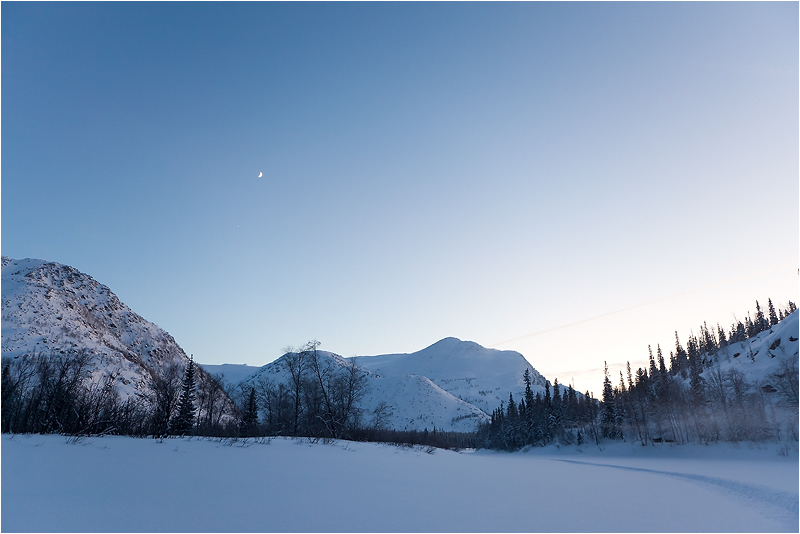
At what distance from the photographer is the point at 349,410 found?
5309 cm

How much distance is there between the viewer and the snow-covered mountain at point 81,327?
85.7 metres

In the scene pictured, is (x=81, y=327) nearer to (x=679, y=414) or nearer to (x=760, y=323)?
(x=679, y=414)

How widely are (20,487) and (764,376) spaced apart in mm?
82852

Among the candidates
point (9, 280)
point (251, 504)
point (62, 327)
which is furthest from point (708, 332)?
point (9, 280)

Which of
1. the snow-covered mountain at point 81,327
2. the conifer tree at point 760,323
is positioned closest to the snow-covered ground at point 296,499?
the snow-covered mountain at point 81,327

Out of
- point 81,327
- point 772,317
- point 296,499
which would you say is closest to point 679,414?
point 296,499

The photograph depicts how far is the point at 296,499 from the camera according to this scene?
28.8ft

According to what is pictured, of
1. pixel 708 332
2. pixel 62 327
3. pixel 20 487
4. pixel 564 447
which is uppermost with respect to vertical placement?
pixel 708 332

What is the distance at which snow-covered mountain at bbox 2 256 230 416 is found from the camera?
281 ft

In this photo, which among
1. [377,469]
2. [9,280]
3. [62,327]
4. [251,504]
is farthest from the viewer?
[9,280]

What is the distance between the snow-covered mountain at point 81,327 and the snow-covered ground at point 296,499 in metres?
70.5

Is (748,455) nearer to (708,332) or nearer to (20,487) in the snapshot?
(20,487)

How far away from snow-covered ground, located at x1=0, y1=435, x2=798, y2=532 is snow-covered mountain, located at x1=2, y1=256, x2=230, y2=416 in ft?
231

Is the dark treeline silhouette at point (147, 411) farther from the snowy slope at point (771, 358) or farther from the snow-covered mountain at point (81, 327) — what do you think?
the snowy slope at point (771, 358)
